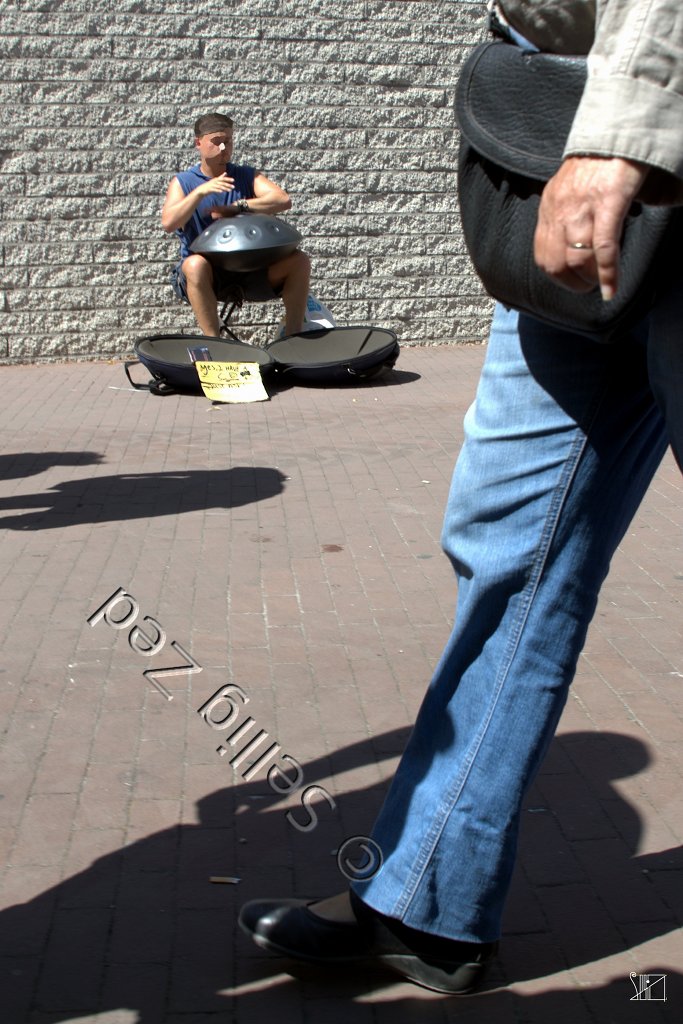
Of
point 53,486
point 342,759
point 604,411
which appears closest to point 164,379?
point 53,486

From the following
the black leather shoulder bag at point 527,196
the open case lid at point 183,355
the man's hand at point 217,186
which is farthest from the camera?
the man's hand at point 217,186

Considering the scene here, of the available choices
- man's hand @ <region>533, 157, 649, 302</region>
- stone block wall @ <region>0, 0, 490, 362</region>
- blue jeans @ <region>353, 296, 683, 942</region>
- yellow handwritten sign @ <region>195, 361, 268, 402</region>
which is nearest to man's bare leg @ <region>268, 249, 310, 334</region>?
yellow handwritten sign @ <region>195, 361, 268, 402</region>

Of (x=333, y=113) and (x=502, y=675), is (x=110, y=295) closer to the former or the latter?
(x=333, y=113)

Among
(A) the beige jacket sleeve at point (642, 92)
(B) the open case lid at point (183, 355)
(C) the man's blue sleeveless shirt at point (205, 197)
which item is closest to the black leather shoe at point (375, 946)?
(A) the beige jacket sleeve at point (642, 92)

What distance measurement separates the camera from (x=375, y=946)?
93.2 inches

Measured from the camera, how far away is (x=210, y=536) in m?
5.62

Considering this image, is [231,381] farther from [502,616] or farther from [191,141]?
[502,616]

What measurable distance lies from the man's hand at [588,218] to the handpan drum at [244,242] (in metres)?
7.88

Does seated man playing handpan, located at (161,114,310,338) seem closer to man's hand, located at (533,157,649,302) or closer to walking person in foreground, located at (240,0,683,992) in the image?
walking person in foreground, located at (240,0,683,992)

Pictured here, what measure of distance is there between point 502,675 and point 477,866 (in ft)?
1.12

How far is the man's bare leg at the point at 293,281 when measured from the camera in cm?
976

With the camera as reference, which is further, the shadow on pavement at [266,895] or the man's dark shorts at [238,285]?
the man's dark shorts at [238,285]

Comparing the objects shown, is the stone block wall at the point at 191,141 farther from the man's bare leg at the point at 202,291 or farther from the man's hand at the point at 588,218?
the man's hand at the point at 588,218

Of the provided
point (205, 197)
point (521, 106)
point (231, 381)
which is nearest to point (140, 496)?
point (231, 381)
